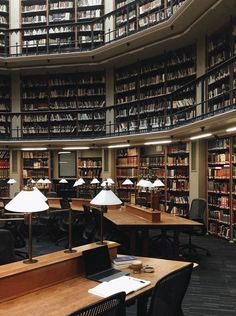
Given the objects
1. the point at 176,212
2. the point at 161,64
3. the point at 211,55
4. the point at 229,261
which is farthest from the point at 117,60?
the point at 229,261

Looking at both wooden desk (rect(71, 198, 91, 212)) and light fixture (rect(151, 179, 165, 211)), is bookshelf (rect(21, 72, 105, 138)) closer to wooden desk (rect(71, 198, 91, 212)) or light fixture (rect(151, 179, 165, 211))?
wooden desk (rect(71, 198, 91, 212))

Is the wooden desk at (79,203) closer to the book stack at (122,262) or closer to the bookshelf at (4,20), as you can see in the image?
the book stack at (122,262)

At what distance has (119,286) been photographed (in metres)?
2.52

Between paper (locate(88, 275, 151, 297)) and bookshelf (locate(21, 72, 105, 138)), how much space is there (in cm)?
856

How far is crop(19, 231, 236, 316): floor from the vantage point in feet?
12.6

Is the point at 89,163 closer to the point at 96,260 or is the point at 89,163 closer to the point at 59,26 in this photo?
the point at 59,26

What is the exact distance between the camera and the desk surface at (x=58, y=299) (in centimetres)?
210

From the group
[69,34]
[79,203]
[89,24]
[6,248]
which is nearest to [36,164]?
[79,203]

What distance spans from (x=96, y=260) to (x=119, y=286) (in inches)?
16.8

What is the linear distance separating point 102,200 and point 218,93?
589 cm

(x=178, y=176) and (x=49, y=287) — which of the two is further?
(x=178, y=176)

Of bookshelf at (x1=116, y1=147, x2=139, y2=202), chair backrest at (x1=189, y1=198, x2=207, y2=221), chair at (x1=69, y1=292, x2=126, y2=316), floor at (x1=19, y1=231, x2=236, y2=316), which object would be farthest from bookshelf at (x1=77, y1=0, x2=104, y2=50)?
chair at (x1=69, y1=292, x2=126, y2=316)

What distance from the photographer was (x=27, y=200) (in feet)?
7.91

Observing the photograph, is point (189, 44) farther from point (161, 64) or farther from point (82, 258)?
point (82, 258)
